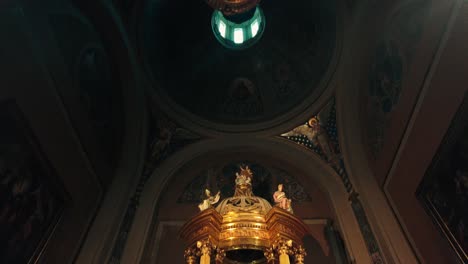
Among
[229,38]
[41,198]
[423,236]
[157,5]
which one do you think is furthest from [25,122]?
[229,38]

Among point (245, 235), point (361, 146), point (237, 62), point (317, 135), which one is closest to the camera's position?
point (245, 235)

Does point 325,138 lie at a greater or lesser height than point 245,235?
greater

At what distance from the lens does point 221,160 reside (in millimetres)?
9305

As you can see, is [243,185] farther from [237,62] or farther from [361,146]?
[237,62]

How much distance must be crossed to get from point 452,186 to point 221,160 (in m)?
5.96

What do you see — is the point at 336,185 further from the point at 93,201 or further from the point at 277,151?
the point at 93,201

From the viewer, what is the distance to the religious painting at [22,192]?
454 cm

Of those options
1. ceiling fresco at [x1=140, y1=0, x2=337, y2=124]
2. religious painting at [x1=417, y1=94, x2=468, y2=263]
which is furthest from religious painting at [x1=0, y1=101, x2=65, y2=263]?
religious painting at [x1=417, y1=94, x2=468, y2=263]

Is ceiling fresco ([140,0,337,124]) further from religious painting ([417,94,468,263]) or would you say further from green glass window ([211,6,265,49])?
religious painting ([417,94,468,263])

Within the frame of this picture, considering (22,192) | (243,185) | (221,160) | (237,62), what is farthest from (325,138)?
(22,192)

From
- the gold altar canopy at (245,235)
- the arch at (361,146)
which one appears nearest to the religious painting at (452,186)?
the arch at (361,146)

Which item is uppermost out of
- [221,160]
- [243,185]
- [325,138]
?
[221,160]

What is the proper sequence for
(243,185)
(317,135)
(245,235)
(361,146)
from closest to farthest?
(245,235) < (243,185) < (361,146) < (317,135)

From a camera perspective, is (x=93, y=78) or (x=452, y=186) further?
(x=93, y=78)
